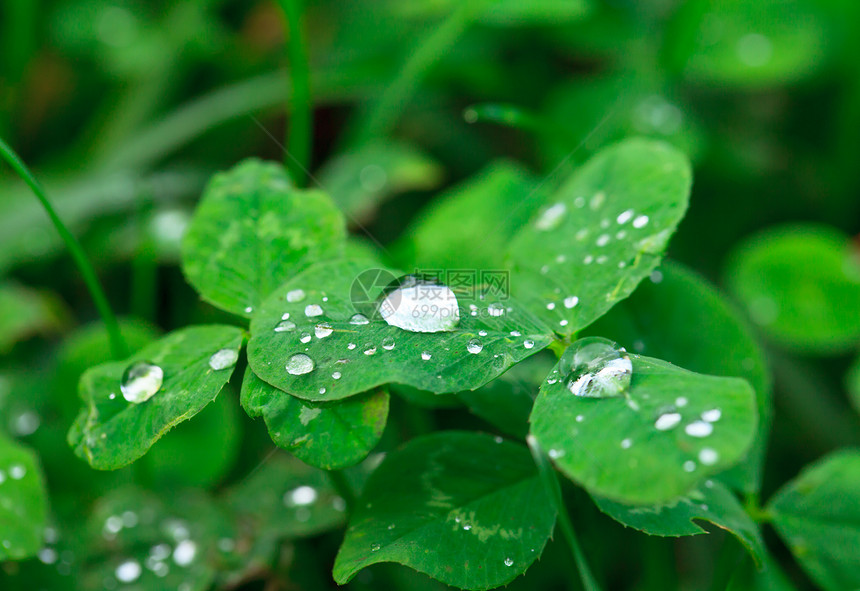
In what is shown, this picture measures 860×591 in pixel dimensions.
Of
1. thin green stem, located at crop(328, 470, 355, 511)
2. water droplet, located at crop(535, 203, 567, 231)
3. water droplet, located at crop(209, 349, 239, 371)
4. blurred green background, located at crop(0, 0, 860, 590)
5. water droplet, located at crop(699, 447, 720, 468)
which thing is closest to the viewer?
water droplet, located at crop(699, 447, 720, 468)

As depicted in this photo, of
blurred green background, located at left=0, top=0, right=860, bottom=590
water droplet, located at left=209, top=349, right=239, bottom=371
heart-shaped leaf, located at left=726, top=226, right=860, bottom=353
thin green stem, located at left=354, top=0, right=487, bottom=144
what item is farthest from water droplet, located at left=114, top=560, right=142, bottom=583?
heart-shaped leaf, located at left=726, top=226, right=860, bottom=353

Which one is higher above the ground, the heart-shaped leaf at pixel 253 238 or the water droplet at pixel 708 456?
the water droplet at pixel 708 456

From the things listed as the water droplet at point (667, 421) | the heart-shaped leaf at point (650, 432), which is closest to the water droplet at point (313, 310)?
the heart-shaped leaf at point (650, 432)

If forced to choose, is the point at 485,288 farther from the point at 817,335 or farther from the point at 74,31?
the point at 74,31

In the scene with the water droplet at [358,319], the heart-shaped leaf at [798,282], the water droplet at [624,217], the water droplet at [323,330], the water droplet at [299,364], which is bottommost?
the heart-shaped leaf at [798,282]

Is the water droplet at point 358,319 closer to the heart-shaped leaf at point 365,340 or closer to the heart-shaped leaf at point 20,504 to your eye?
the heart-shaped leaf at point 365,340

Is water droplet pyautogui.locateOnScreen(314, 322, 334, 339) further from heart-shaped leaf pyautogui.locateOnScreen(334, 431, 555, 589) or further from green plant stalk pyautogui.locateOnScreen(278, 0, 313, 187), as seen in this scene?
green plant stalk pyautogui.locateOnScreen(278, 0, 313, 187)
